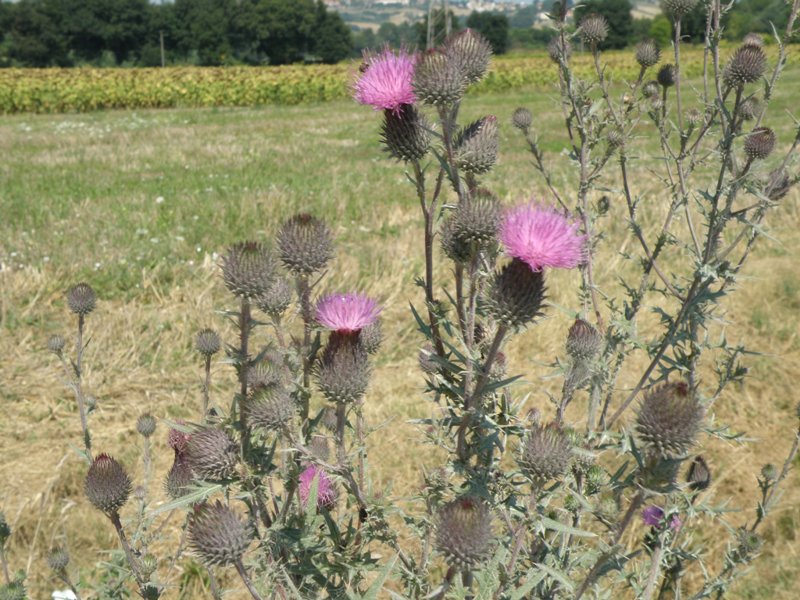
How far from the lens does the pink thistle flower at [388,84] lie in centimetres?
173

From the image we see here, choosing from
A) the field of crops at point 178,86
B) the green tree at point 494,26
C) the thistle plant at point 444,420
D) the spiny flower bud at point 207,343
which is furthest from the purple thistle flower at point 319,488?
the green tree at point 494,26

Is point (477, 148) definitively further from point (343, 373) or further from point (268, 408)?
point (268, 408)

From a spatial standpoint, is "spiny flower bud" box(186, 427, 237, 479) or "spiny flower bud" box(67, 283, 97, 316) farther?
"spiny flower bud" box(67, 283, 97, 316)

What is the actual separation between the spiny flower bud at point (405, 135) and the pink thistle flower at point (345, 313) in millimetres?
384

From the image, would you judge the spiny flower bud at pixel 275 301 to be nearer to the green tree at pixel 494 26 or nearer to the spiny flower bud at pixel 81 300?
the spiny flower bud at pixel 81 300

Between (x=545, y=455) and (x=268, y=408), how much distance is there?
0.65 metres

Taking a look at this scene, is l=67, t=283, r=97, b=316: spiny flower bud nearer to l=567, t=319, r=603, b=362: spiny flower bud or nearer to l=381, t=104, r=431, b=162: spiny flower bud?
l=381, t=104, r=431, b=162: spiny flower bud

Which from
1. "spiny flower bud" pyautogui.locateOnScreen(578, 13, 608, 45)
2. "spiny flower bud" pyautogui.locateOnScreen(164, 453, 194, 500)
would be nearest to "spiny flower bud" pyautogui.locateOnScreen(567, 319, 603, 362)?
"spiny flower bud" pyautogui.locateOnScreen(164, 453, 194, 500)

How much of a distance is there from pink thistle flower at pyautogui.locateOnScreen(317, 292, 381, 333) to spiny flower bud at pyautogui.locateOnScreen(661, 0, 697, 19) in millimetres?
2380

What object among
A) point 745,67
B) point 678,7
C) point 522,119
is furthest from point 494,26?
point 745,67

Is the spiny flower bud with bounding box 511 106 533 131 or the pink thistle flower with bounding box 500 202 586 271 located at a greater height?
the spiny flower bud with bounding box 511 106 533 131

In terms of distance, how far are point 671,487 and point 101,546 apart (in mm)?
2954

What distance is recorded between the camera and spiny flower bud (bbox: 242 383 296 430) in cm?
159

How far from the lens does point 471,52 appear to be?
1.86 meters
